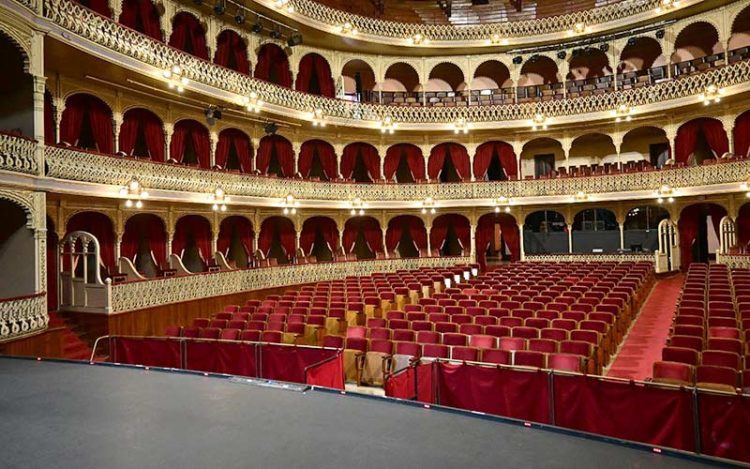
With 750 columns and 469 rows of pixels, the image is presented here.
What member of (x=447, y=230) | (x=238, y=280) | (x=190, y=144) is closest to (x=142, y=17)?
(x=190, y=144)

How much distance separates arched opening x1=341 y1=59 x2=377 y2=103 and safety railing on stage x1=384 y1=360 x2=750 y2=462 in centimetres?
1833

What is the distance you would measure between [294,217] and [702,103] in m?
15.3

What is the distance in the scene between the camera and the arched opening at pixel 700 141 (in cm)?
1792

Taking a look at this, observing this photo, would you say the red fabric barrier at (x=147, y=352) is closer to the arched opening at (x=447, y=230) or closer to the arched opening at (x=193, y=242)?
the arched opening at (x=193, y=242)

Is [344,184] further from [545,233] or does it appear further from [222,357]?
[222,357]

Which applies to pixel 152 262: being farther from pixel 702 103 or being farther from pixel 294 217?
pixel 702 103

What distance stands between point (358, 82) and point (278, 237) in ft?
28.7

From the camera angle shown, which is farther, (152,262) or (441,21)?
(441,21)

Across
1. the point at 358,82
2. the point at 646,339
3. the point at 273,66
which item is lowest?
the point at 646,339

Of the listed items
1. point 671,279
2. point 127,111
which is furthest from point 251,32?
point 671,279

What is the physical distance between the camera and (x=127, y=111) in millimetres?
14078

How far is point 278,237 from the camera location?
62.3 feet

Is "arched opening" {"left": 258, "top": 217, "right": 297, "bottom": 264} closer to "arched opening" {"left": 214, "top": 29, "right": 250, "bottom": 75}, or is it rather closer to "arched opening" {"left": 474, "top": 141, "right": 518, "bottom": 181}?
"arched opening" {"left": 214, "top": 29, "right": 250, "bottom": 75}

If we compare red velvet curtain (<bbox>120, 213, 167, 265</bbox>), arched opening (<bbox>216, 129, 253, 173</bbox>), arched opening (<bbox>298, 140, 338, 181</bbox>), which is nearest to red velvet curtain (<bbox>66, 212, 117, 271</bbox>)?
red velvet curtain (<bbox>120, 213, 167, 265</bbox>)
